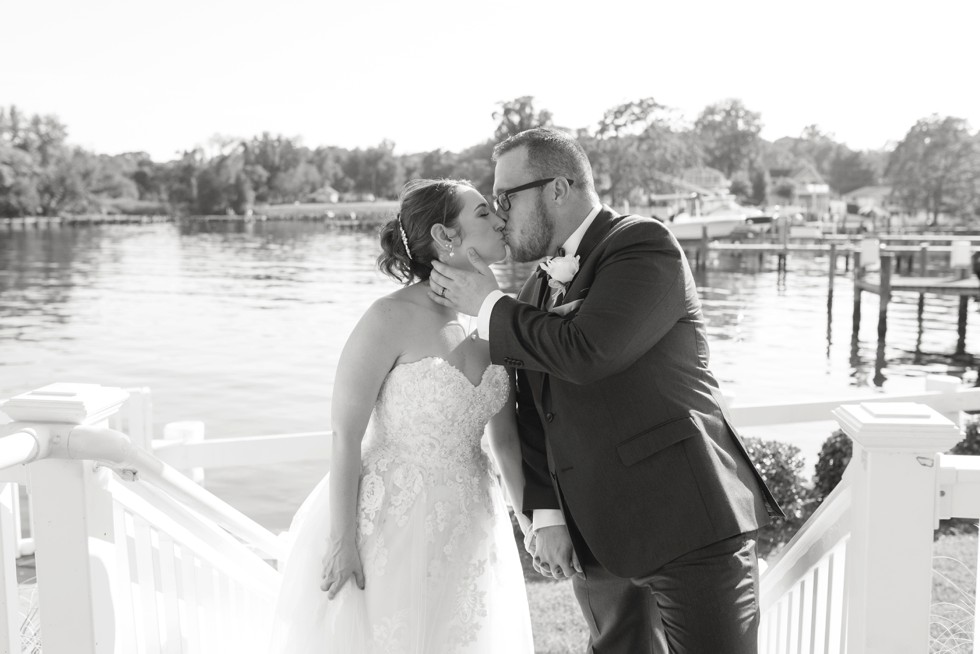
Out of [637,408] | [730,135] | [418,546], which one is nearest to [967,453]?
[637,408]

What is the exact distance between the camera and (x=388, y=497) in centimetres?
311

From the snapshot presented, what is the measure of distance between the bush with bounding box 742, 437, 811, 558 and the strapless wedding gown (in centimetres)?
454

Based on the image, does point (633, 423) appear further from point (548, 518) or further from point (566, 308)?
point (548, 518)

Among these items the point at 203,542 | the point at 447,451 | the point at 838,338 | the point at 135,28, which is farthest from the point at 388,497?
the point at 135,28

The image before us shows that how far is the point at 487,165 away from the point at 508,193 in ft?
273

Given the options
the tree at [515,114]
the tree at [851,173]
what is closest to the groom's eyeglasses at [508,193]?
the tree at [515,114]

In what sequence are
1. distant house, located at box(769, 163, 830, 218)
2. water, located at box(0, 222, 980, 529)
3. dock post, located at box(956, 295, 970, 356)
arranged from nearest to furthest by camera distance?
1. water, located at box(0, 222, 980, 529)
2. dock post, located at box(956, 295, 970, 356)
3. distant house, located at box(769, 163, 830, 218)

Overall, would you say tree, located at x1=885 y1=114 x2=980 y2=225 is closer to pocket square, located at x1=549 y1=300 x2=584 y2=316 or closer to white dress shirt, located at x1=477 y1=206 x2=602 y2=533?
white dress shirt, located at x1=477 y1=206 x2=602 y2=533

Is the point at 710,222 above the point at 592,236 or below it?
below

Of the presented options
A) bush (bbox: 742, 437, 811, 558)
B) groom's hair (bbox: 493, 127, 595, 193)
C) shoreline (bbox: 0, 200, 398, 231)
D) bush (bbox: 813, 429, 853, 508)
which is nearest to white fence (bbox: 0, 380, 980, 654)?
groom's hair (bbox: 493, 127, 595, 193)

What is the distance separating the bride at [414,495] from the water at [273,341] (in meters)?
3.56

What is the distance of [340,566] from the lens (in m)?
2.99

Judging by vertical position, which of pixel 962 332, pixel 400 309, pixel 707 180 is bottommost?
pixel 962 332

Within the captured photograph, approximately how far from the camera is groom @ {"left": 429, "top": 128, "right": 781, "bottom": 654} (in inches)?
108
